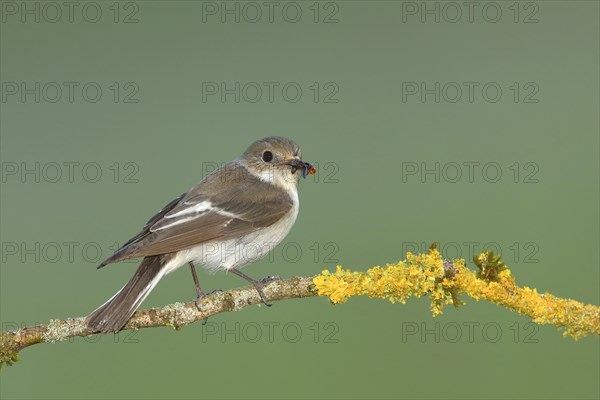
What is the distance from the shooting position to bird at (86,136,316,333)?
368 cm

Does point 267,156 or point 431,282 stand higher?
point 267,156

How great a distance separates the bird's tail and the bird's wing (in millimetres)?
133

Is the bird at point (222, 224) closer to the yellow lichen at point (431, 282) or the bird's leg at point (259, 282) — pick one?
the bird's leg at point (259, 282)

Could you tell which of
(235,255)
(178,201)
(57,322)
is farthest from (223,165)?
(57,322)

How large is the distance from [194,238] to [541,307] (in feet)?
6.89

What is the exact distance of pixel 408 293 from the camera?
2.93m

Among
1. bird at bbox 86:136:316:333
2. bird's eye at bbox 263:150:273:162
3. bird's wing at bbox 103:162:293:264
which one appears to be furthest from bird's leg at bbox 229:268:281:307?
bird's eye at bbox 263:150:273:162

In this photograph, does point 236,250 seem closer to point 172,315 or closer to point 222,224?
point 222,224

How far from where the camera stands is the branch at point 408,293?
272cm

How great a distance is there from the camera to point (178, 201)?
4766mm

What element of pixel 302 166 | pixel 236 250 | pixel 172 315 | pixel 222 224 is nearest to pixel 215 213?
pixel 222 224

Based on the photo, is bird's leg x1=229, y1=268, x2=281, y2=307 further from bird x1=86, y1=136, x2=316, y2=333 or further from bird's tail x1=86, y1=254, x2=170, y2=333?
bird's tail x1=86, y1=254, x2=170, y2=333

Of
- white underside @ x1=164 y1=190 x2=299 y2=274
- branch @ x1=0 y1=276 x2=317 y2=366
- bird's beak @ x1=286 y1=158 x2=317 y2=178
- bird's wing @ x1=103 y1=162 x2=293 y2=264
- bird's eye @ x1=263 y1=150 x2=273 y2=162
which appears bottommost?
branch @ x1=0 y1=276 x2=317 y2=366

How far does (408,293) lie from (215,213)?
193cm
